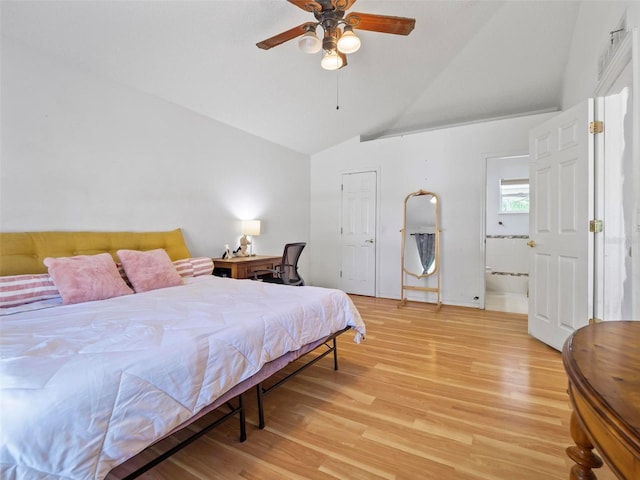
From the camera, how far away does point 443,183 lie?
4.56 m

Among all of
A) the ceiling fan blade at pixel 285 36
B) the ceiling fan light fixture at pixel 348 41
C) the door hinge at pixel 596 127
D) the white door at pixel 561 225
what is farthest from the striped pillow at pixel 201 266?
the door hinge at pixel 596 127

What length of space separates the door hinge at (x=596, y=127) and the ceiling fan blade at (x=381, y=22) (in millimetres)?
1667

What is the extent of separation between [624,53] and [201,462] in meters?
3.33

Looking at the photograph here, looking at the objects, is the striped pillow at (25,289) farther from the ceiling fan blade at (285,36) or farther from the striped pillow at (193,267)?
the ceiling fan blade at (285,36)

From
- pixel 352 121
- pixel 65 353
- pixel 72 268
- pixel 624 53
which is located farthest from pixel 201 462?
pixel 352 121

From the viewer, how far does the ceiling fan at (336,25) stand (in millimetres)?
1950

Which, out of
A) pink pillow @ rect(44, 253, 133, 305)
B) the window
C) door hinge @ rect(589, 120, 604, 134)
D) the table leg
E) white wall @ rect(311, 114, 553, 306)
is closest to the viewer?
the table leg

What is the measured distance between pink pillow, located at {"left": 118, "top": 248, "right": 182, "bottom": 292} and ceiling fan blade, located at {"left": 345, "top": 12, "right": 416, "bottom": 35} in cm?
240

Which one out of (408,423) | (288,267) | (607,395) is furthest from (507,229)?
(607,395)

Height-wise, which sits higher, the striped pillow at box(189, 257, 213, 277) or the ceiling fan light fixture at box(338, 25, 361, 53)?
the ceiling fan light fixture at box(338, 25, 361, 53)

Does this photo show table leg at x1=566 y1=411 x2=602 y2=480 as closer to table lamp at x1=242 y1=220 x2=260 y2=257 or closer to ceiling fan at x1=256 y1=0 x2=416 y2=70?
ceiling fan at x1=256 y1=0 x2=416 y2=70

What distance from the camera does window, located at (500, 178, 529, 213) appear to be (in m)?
5.98

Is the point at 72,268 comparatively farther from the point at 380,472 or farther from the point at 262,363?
the point at 380,472

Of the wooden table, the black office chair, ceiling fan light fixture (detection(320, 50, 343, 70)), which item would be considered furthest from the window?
the wooden table
